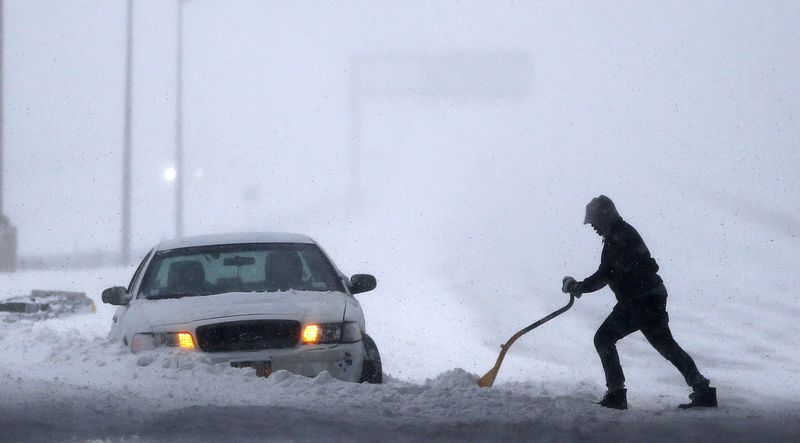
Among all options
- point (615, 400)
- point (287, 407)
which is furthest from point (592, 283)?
point (287, 407)

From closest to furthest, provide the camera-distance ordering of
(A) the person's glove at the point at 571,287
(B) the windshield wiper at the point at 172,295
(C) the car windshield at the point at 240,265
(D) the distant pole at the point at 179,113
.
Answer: (A) the person's glove at the point at 571,287 < (B) the windshield wiper at the point at 172,295 < (C) the car windshield at the point at 240,265 < (D) the distant pole at the point at 179,113

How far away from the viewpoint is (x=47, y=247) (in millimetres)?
45344

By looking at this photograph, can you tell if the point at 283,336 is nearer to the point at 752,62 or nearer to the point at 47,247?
the point at 47,247

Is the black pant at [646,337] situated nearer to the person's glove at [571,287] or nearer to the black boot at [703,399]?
the black boot at [703,399]

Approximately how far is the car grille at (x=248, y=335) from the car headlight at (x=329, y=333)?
6cm

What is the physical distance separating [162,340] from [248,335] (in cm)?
55

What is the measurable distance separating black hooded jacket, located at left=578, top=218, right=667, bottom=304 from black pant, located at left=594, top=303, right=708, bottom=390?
71 mm

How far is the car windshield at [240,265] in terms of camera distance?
8.62 metres

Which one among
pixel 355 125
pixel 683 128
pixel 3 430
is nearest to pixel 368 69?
pixel 355 125

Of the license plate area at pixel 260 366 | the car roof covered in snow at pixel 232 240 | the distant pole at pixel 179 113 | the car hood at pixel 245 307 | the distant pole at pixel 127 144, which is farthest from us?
the distant pole at pixel 179 113

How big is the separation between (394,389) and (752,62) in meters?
56.5

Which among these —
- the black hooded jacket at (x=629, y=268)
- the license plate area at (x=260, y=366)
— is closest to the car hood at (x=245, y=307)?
the license plate area at (x=260, y=366)

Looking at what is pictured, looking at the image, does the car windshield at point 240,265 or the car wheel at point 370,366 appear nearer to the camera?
the car wheel at point 370,366

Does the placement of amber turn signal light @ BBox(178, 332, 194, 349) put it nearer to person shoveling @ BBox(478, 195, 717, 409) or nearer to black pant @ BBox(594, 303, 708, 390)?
person shoveling @ BBox(478, 195, 717, 409)
